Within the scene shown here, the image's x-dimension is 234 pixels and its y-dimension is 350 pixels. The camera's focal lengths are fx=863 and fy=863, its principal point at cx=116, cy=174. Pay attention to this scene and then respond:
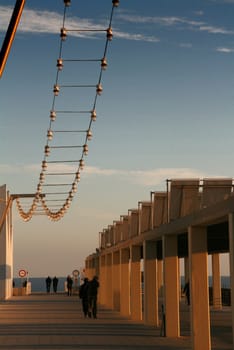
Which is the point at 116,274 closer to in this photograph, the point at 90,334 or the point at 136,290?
the point at 136,290

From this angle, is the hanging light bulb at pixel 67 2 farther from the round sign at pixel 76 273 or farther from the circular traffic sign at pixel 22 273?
the round sign at pixel 76 273

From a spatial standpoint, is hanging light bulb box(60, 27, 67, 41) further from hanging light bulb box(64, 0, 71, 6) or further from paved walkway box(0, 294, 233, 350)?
paved walkway box(0, 294, 233, 350)

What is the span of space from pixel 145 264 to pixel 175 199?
334 inches

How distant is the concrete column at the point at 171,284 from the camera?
83.4ft

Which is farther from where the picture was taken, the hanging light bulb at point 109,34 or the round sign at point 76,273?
the round sign at point 76,273

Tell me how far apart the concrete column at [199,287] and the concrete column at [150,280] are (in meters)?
9.35

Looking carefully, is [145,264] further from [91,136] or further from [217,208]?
[217,208]

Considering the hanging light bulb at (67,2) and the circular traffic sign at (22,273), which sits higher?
the hanging light bulb at (67,2)

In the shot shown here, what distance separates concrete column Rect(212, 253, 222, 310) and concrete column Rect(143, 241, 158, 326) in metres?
18.4

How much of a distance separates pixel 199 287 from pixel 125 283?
18186 mm

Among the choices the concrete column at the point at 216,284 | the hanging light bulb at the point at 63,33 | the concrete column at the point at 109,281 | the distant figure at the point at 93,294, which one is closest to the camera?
the hanging light bulb at the point at 63,33

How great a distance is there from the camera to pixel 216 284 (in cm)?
5028

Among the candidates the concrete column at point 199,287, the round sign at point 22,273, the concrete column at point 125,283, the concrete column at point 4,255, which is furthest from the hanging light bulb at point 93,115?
the round sign at point 22,273

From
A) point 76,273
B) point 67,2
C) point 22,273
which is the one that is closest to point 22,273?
point 22,273
